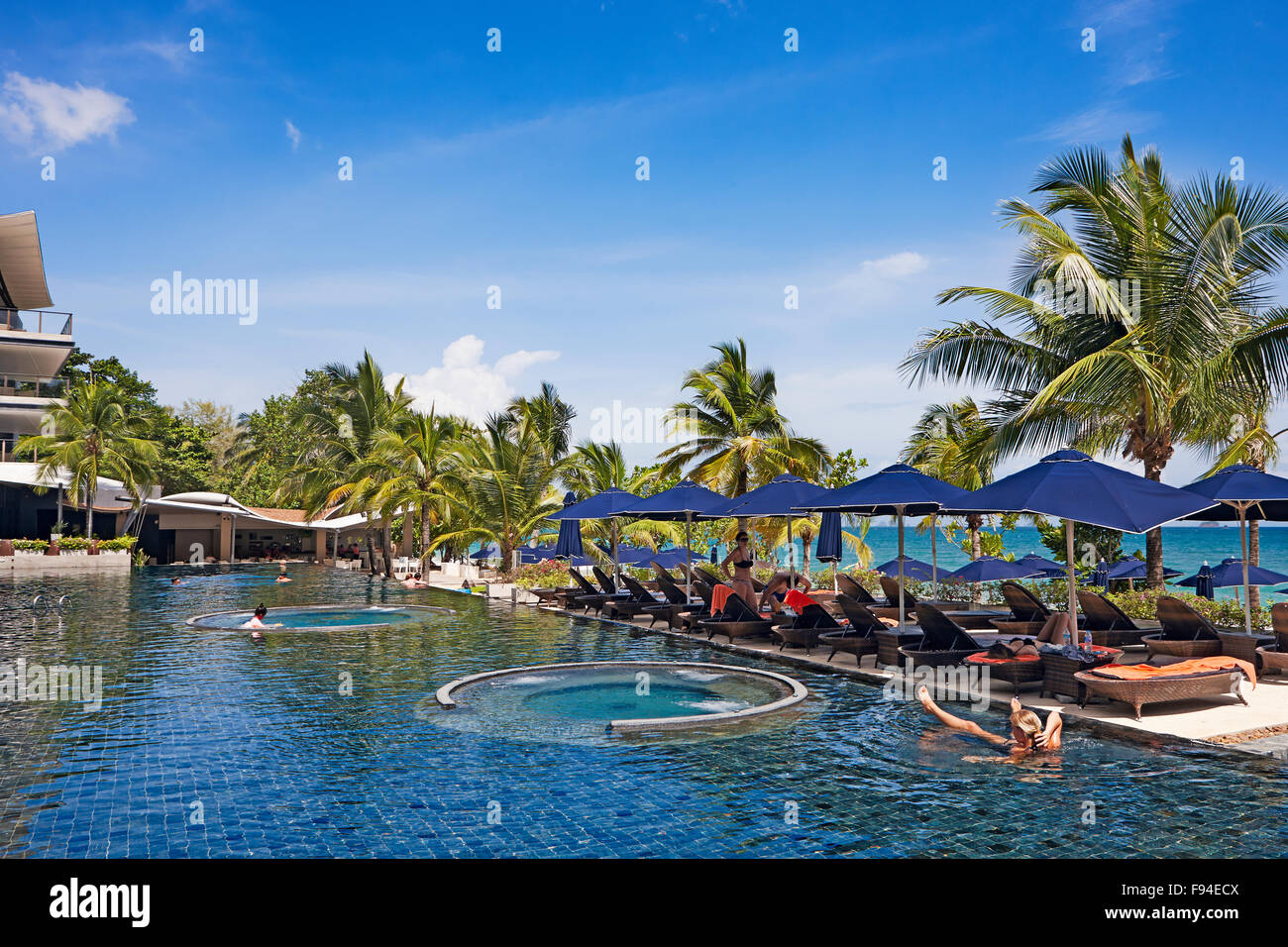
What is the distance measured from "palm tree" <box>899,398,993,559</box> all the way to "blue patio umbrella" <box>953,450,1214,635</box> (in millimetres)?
7299

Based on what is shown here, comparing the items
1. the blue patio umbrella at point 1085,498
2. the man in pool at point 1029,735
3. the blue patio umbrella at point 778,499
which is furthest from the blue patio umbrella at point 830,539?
the man in pool at point 1029,735

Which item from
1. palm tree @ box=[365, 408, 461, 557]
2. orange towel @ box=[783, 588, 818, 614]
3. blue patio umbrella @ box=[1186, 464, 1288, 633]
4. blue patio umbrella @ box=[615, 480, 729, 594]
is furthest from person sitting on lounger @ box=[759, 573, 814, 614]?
palm tree @ box=[365, 408, 461, 557]

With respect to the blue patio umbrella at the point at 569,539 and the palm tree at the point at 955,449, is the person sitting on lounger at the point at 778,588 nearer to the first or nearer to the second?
the palm tree at the point at 955,449

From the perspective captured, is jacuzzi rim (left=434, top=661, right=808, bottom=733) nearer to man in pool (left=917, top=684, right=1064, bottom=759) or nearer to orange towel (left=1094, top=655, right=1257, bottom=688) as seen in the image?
man in pool (left=917, top=684, right=1064, bottom=759)

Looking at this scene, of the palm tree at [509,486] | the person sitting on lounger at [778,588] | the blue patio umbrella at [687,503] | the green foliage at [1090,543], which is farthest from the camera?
the palm tree at [509,486]

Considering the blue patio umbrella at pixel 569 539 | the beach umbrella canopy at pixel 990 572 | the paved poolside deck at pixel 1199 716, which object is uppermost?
the blue patio umbrella at pixel 569 539

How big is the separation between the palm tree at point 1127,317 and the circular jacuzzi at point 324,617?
42.1 ft

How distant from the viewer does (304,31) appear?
1892 cm

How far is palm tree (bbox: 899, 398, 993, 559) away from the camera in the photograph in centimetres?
1809

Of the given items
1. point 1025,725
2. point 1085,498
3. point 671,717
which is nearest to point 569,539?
point 671,717

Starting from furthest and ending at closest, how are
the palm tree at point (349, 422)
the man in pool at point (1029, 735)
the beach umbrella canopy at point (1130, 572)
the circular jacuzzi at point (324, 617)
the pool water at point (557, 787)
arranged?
the palm tree at point (349, 422), the beach umbrella canopy at point (1130, 572), the circular jacuzzi at point (324, 617), the man in pool at point (1029, 735), the pool water at point (557, 787)

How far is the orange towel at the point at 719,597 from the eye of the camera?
1499 cm

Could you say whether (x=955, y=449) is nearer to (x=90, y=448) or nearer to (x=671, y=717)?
(x=671, y=717)
